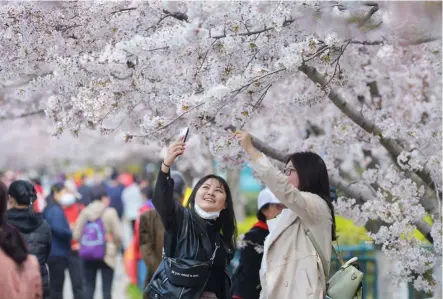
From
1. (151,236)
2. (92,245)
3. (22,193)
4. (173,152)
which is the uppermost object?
(173,152)

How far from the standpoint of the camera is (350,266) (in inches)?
202

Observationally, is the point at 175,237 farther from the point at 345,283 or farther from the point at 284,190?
the point at 345,283

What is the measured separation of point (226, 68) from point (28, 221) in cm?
235

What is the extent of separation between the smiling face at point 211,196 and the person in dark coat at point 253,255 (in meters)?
1.20

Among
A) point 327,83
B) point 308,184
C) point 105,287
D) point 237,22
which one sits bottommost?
point 105,287

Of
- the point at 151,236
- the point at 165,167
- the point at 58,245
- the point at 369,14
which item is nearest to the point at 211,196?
the point at 165,167

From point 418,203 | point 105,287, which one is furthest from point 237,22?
point 105,287

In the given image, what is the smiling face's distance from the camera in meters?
5.71

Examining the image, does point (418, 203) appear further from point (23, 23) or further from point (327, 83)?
point (23, 23)

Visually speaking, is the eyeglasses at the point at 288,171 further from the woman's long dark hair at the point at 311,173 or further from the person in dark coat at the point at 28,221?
the person in dark coat at the point at 28,221

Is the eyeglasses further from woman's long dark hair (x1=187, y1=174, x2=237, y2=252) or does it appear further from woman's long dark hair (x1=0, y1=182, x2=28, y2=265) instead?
woman's long dark hair (x1=0, y1=182, x2=28, y2=265)

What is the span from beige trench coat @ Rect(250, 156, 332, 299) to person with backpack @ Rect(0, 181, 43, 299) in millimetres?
1401

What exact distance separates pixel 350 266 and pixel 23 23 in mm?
2582

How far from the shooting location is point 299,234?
5172 mm
